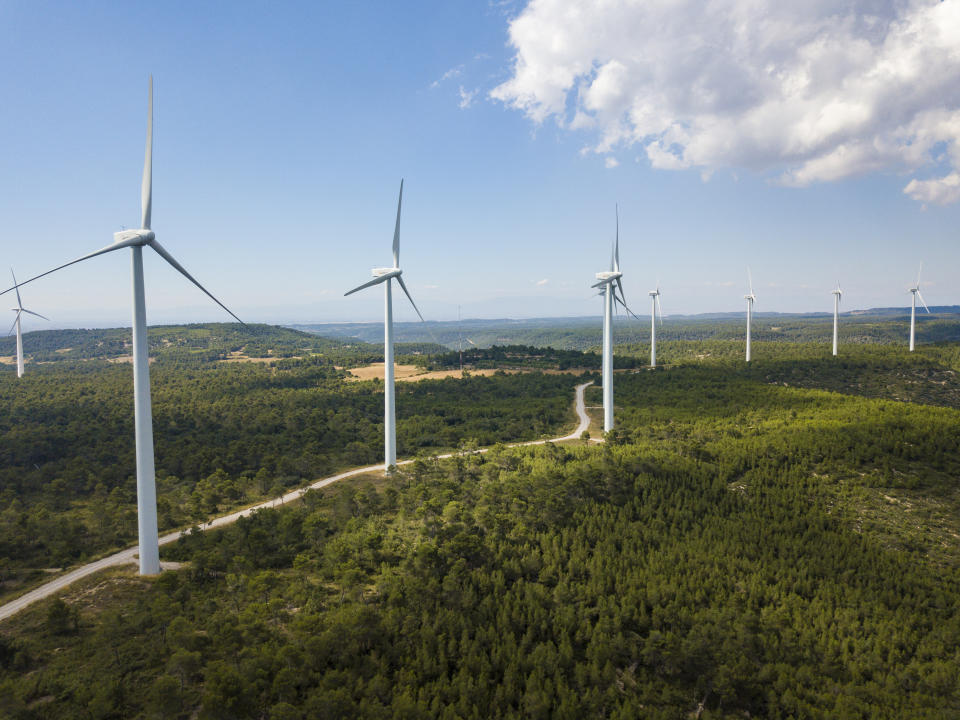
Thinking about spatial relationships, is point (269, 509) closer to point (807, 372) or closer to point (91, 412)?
point (91, 412)

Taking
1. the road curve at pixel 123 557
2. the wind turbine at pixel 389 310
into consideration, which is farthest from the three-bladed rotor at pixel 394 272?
the road curve at pixel 123 557

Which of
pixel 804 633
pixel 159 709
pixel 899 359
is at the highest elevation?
pixel 899 359

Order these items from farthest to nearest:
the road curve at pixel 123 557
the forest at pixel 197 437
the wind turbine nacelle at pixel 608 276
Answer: the wind turbine nacelle at pixel 608 276
the forest at pixel 197 437
the road curve at pixel 123 557

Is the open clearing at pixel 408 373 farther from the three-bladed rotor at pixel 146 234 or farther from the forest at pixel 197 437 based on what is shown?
the three-bladed rotor at pixel 146 234

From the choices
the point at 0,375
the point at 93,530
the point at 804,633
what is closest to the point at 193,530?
the point at 93,530

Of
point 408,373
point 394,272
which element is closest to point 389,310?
point 394,272

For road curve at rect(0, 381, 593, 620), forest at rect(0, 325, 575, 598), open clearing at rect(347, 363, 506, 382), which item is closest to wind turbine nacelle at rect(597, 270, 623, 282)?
road curve at rect(0, 381, 593, 620)

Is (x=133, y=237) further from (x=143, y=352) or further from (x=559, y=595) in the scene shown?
(x=559, y=595)
